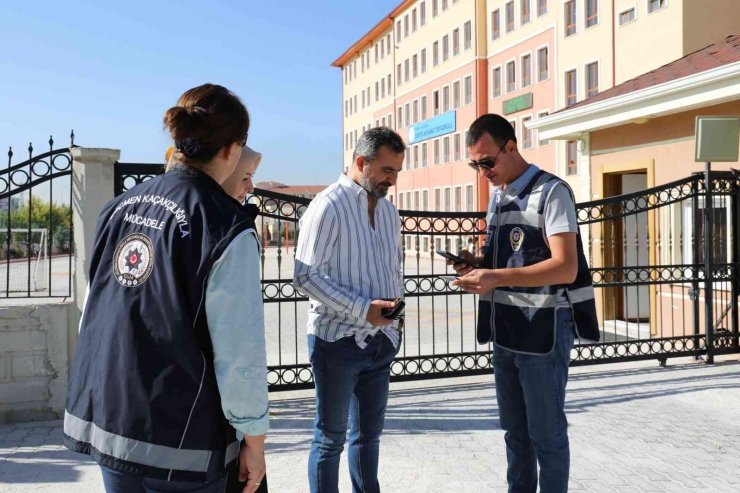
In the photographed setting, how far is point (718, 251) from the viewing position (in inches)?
407

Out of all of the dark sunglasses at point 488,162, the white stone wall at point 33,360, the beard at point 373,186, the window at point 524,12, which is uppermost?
the window at point 524,12

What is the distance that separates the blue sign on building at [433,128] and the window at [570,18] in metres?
14.4

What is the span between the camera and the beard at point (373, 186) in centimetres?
355

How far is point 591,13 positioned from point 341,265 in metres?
28.9

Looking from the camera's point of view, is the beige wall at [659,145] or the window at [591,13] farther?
the window at [591,13]

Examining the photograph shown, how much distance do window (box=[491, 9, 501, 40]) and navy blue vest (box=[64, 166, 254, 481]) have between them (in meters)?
41.4

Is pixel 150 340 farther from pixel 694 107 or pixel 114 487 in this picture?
pixel 694 107

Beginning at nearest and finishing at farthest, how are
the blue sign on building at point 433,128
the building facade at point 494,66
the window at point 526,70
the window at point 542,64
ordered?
1. the building facade at point 494,66
2. the window at point 542,64
3. the window at point 526,70
4. the blue sign on building at point 433,128

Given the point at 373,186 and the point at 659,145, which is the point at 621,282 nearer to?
the point at 659,145

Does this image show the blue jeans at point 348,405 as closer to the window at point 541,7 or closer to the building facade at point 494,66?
the building facade at point 494,66

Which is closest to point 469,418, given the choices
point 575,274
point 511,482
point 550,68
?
point 511,482

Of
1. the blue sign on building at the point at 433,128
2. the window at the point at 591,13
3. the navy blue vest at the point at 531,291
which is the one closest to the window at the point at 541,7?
the window at the point at 591,13

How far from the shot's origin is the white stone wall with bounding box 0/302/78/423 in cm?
603

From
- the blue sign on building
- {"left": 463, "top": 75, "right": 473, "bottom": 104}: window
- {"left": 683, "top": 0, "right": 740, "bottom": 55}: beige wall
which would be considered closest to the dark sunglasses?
{"left": 683, "top": 0, "right": 740, "bottom": 55}: beige wall
